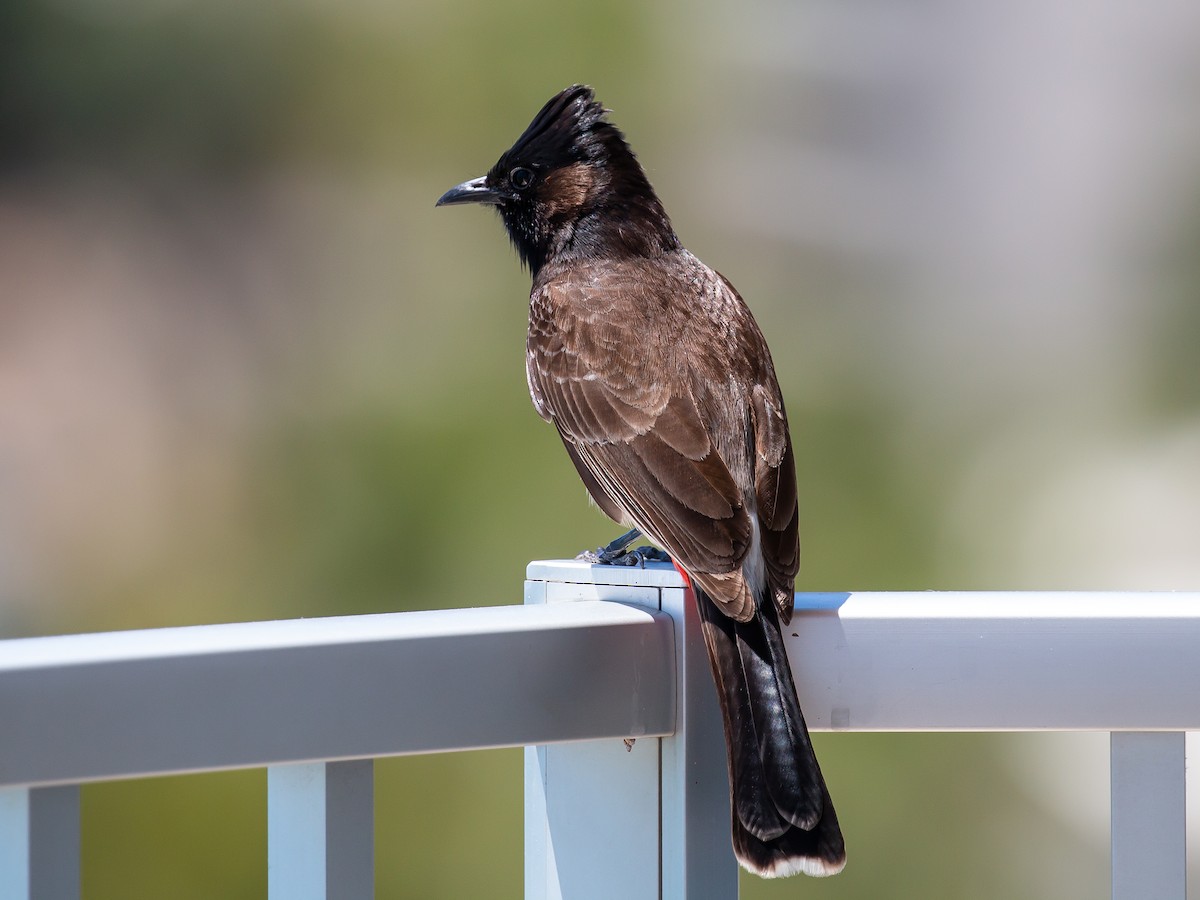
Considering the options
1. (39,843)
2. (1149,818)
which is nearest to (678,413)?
(1149,818)

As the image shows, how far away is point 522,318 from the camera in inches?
289

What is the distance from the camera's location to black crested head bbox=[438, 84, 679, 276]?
135 inches

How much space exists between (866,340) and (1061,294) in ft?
3.11

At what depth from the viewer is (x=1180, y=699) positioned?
1.54m

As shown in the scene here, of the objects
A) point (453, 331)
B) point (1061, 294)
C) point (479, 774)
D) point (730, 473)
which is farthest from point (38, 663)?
point (1061, 294)

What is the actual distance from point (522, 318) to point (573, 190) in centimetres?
381

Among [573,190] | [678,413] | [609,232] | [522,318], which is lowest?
[678,413]

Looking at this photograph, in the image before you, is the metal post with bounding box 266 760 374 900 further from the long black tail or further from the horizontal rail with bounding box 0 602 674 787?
the long black tail

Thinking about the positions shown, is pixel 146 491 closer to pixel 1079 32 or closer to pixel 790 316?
pixel 790 316

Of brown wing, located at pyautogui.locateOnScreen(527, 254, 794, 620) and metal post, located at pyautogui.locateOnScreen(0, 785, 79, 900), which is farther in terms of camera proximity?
brown wing, located at pyautogui.locateOnScreen(527, 254, 794, 620)

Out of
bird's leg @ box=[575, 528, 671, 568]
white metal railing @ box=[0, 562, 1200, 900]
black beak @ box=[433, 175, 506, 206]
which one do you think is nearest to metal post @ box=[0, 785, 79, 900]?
white metal railing @ box=[0, 562, 1200, 900]

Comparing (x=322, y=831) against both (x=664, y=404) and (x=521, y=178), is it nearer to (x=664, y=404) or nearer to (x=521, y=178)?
(x=664, y=404)

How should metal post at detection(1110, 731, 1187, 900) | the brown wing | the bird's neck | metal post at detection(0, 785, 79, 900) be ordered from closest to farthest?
1. metal post at detection(0, 785, 79, 900)
2. metal post at detection(1110, 731, 1187, 900)
3. the brown wing
4. the bird's neck

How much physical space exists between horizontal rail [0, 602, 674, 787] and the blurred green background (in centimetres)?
496
